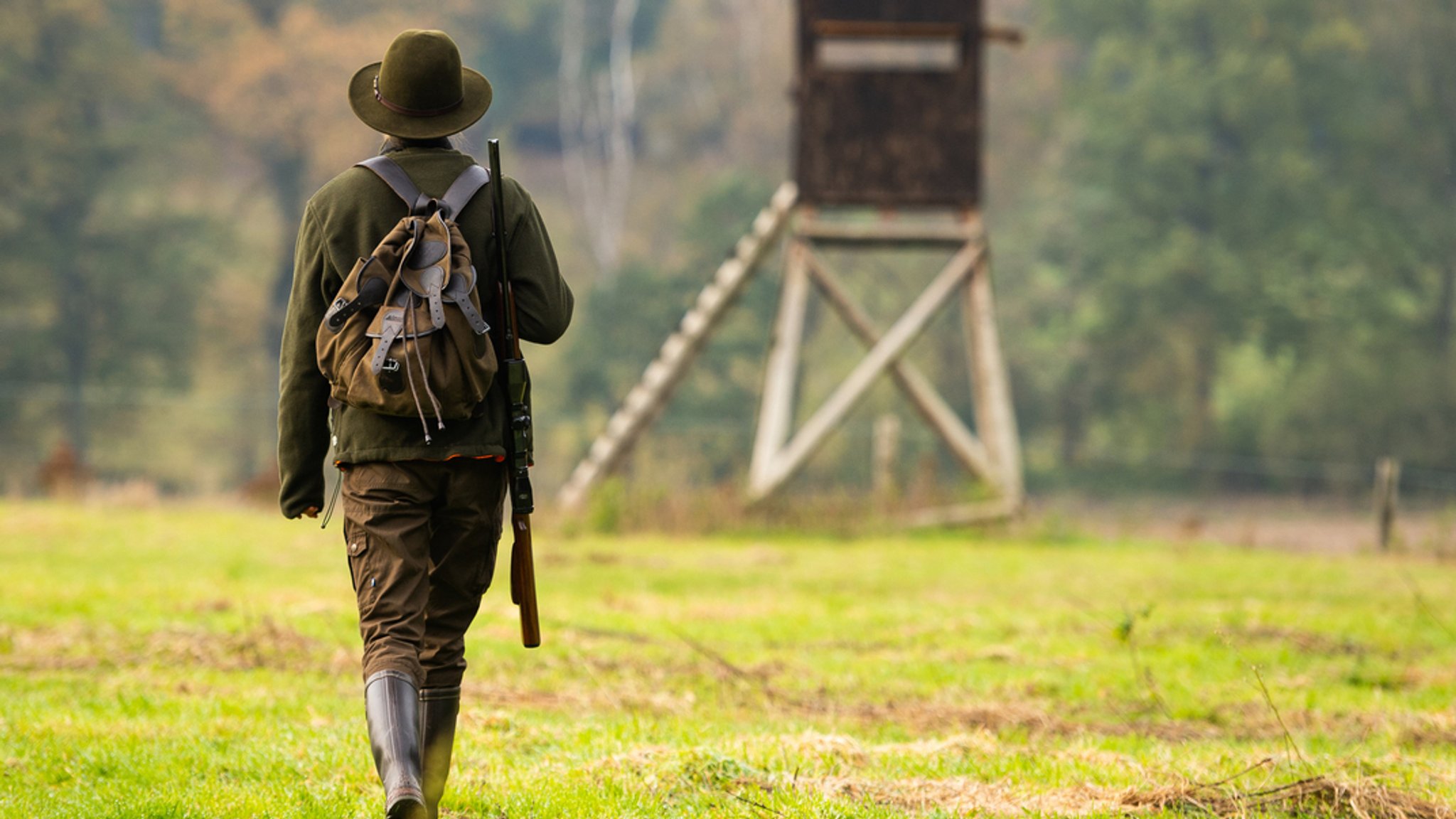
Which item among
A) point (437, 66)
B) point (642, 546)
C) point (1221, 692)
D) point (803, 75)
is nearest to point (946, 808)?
point (437, 66)

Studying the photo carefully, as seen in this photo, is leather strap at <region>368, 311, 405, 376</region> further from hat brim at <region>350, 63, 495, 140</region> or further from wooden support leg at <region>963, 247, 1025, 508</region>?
wooden support leg at <region>963, 247, 1025, 508</region>

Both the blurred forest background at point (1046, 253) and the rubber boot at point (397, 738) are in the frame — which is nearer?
the rubber boot at point (397, 738)

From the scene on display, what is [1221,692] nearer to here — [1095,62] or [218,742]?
[218,742]

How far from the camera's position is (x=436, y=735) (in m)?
4.49

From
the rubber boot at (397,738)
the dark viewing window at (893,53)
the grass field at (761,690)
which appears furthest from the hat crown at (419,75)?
the dark viewing window at (893,53)

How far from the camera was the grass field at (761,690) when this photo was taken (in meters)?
5.05

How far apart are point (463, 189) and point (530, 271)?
286mm

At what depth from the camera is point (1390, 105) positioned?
135 ft

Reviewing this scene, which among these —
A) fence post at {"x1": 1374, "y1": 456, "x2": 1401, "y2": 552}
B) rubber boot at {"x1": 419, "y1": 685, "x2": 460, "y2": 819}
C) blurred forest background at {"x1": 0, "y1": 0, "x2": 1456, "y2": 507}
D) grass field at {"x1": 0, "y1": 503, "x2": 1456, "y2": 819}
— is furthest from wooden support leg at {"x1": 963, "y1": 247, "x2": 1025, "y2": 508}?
blurred forest background at {"x1": 0, "y1": 0, "x2": 1456, "y2": 507}

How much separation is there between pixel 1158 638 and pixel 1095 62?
34.6 meters

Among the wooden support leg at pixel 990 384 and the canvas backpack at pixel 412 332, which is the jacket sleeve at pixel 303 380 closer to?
the canvas backpack at pixel 412 332

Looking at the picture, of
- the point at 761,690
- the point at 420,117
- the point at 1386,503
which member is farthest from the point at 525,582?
the point at 1386,503

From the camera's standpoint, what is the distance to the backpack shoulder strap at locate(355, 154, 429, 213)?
439 cm

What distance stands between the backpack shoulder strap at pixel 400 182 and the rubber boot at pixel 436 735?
1316 mm
